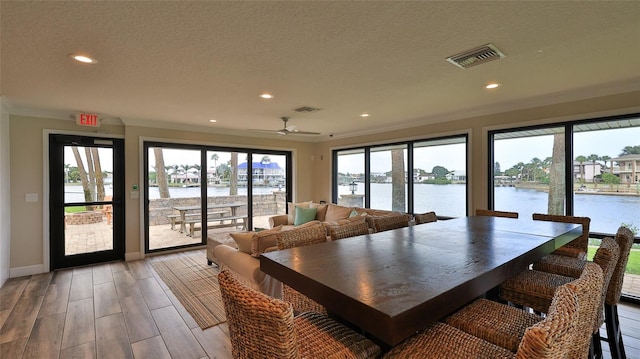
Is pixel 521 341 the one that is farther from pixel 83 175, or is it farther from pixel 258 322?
pixel 83 175

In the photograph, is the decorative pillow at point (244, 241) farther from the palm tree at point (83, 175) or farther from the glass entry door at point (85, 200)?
the palm tree at point (83, 175)

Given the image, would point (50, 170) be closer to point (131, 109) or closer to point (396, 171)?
point (131, 109)

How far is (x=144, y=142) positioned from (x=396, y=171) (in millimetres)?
4764

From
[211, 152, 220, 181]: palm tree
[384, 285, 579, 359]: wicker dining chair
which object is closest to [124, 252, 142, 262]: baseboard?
[211, 152, 220, 181]: palm tree

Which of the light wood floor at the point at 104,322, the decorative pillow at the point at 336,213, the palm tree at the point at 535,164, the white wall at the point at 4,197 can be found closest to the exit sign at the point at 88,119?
the white wall at the point at 4,197

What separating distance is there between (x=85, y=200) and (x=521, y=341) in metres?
5.95

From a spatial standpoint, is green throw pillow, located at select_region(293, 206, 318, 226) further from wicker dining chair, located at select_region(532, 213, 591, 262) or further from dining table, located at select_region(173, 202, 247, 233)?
wicker dining chair, located at select_region(532, 213, 591, 262)

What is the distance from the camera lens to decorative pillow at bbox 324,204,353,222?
5.12 m

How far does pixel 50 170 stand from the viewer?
4457 millimetres

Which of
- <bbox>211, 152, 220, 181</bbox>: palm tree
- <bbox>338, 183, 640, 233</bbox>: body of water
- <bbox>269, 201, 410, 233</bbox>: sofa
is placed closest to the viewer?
<bbox>338, 183, 640, 233</bbox>: body of water

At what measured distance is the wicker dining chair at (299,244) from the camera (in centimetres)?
197

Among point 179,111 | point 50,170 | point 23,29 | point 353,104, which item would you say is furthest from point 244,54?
point 50,170

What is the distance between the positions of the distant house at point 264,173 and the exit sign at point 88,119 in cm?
262

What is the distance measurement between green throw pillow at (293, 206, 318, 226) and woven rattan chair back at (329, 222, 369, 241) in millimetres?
3024
